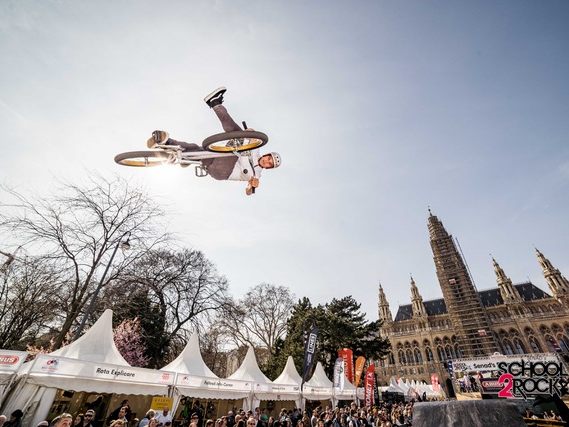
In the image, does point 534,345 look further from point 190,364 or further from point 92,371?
point 92,371

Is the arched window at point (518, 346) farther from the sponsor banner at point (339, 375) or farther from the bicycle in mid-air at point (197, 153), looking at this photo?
the bicycle in mid-air at point (197, 153)

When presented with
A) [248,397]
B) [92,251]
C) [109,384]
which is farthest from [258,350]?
[109,384]

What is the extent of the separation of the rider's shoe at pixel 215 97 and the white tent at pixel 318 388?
56.0ft

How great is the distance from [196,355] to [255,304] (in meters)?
20.9

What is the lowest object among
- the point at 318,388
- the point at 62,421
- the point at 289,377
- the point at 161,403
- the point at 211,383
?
the point at 62,421

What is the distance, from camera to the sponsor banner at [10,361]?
6.71 metres

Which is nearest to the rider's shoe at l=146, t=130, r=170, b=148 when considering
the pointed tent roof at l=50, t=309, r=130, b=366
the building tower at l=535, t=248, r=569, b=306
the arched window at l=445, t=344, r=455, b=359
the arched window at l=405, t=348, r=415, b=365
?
the pointed tent roof at l=50, t=309, r=130, b=366

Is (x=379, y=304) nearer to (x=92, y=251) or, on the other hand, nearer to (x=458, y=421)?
(x=92, y=251)

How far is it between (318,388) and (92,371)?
1442cm

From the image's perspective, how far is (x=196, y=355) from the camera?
12055mm

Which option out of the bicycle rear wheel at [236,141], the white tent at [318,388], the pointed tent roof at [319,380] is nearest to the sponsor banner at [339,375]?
the white tent at [318,388]

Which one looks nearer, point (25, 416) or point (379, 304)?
point (25, 416)

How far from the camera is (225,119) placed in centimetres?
472

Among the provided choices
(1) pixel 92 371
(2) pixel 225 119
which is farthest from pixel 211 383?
(2) pixel 225 119
